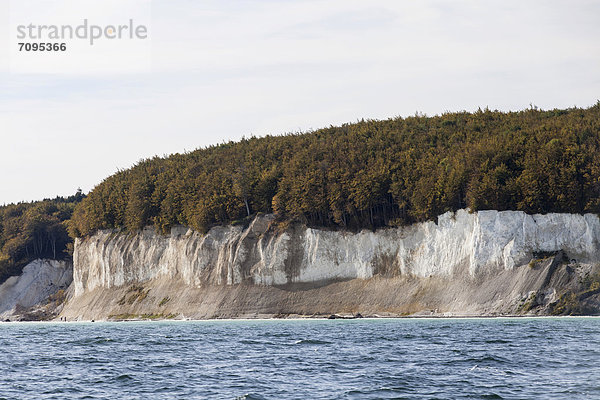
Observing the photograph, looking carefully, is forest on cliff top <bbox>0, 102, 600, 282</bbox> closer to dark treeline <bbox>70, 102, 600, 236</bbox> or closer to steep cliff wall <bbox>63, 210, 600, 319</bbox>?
dark treeline <bbox>70, 102, 600, 236</bbox>

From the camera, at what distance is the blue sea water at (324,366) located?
33219 mm

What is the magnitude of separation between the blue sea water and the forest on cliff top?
84.5 feet

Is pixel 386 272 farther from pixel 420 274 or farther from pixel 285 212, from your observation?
pixel 285 212

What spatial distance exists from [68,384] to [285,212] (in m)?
68.8

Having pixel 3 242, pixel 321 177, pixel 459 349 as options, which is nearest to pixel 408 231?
pixel 321 177

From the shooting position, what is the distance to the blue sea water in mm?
33219

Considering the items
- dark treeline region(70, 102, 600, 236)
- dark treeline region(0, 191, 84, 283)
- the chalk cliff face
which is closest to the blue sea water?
dark treeline region(70, 102, 600, 236)

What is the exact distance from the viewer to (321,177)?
102m

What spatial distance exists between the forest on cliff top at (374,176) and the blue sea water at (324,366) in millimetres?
→ 25762

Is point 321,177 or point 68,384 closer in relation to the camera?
point 68,384

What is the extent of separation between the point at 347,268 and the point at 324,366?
5846 centimetres

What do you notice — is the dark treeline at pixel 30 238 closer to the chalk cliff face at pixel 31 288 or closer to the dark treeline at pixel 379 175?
the chalk cliff face at pixel 31 288

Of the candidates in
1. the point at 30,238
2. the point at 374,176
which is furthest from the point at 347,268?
the point at 30,238

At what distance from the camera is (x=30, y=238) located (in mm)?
143625
